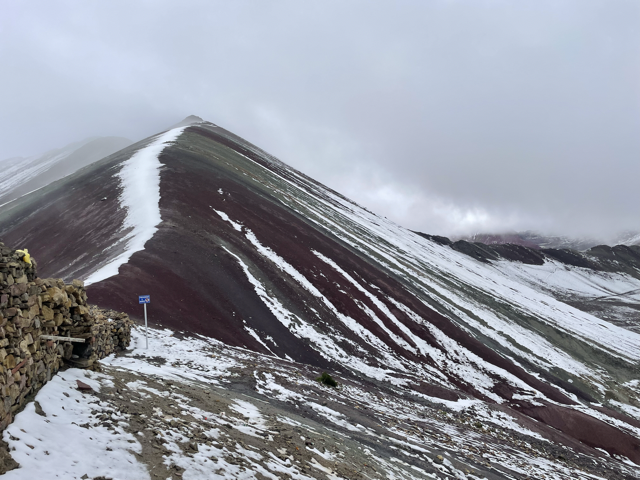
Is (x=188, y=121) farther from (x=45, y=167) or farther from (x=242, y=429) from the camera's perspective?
(x=242, y=429)

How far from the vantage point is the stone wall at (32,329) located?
6445 millimetres

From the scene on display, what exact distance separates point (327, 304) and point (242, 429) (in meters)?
26.4

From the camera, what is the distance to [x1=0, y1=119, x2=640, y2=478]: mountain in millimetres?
23297

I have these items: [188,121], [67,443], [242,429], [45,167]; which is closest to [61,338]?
[67,443]

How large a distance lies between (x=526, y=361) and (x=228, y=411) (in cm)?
4652

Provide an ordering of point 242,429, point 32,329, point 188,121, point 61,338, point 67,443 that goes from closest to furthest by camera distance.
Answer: point 67,443, point 32,329, point 61,338, point 242,429, point 188,121

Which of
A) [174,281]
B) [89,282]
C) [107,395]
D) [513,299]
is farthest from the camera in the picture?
[513,299]

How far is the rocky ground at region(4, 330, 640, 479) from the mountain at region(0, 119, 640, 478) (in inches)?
17.8

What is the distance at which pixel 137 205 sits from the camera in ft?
127

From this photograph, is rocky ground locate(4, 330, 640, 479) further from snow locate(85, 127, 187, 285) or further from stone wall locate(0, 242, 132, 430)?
snow locate(85, 127, 187, 285)

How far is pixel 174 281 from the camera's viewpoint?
25.9m

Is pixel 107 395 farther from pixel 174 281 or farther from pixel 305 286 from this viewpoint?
pixel 305 286

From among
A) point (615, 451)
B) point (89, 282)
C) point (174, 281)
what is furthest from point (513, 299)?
point (89, 282)

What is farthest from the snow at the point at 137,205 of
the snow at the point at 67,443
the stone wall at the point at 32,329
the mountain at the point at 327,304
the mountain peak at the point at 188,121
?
the mountain peak at the point at 188,121
